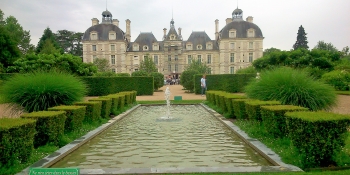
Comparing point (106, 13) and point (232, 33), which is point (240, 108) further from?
point (106, 13)

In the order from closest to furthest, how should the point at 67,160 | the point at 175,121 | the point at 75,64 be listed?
the point at 67,160 → the point at 175,121 → the point at 75,64

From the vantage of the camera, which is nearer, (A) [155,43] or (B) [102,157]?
(B) [102,157]

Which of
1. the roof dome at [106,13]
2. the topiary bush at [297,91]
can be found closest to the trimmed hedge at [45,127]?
the topiary bush at [297,91]

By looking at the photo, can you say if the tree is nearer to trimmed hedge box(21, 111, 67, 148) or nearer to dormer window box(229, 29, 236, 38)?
dormer window box(229, 29, 236, 38)

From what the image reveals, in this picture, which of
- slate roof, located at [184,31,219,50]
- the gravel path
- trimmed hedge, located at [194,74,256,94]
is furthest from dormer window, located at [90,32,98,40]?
trimmed hedge, located at [194,74,256,94]

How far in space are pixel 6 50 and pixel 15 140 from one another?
3440 centimetres

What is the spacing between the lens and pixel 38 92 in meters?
8.84

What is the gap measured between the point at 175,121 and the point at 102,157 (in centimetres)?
469

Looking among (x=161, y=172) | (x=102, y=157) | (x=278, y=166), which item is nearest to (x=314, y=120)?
(x=278, y=166)

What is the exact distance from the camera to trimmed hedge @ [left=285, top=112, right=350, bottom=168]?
4.45 m

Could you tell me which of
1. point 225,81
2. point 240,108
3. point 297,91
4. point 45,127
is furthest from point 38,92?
point 225,81

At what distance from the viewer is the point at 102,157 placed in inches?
Result: 218

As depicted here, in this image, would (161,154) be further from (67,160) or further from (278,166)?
(278,166)

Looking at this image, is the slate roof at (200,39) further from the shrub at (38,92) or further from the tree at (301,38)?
the shrub at (38,92)
